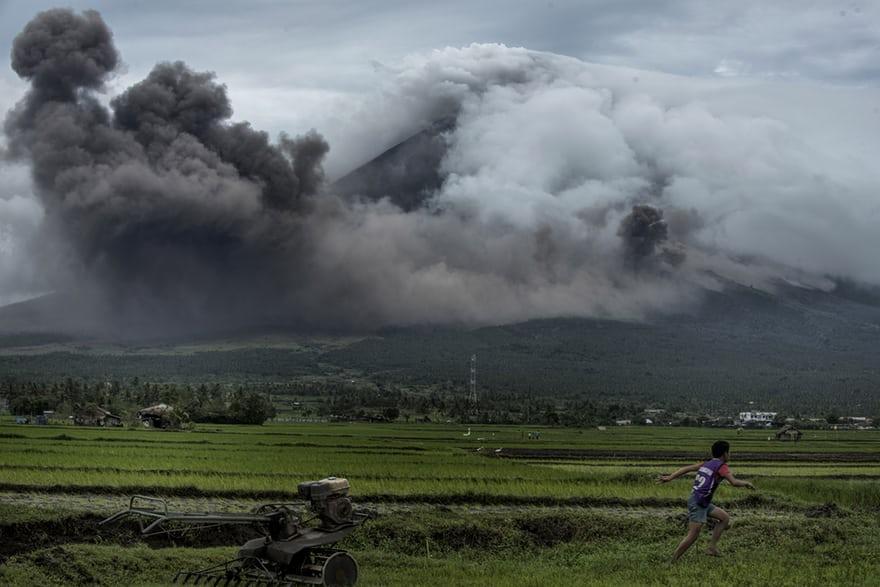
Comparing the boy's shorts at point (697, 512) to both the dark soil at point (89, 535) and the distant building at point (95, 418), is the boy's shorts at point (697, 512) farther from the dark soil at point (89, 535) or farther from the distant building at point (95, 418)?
the distant building at point (95, 418)

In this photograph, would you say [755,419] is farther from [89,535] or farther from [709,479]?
[89,535]

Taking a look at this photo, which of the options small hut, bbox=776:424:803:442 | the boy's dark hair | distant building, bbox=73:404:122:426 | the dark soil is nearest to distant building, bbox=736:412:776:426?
small hut, bbox=776:424:803:442

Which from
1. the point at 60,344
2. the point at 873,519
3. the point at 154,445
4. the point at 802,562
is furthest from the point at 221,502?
the point at 60,344

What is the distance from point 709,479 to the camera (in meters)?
15.0

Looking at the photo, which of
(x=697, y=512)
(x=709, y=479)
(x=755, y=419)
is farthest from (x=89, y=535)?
(x=755, y=419)

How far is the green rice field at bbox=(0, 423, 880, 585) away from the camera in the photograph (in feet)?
48.2

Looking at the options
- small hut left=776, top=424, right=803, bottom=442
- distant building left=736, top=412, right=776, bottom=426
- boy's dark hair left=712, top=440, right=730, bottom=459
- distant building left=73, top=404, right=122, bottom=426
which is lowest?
distant building left=736, top=412, right=776, bottom=426

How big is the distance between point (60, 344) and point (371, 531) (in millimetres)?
180097

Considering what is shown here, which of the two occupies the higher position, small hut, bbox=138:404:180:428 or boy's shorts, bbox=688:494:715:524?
boy's shorts, bbox=688:494:715:524

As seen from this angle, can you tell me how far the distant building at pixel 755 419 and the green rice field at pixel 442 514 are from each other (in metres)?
59.6

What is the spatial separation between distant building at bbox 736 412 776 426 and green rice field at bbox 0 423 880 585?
59.6 m

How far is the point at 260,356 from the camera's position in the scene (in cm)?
17062

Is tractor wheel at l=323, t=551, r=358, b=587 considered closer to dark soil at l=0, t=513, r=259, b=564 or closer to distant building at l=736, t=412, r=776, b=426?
dark soil at l=0, t=513, r=259, b=564

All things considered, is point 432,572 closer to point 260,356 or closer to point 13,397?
point 13,397
